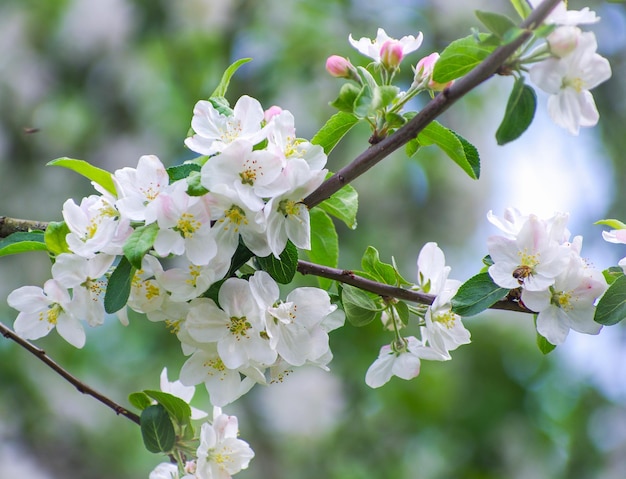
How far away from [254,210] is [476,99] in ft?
8.46

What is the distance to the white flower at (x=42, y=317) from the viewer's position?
Answer: 712mm

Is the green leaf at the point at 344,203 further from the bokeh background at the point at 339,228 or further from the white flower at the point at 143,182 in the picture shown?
the bokeh background at the point at 339,228

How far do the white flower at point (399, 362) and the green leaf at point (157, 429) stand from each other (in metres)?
0.20

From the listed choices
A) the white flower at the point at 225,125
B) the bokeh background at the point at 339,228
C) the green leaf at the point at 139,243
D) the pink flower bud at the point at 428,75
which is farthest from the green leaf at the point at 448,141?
the bokeh background at the point at 339,228

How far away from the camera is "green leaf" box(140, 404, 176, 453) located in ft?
2.41

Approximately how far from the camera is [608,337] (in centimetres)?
261

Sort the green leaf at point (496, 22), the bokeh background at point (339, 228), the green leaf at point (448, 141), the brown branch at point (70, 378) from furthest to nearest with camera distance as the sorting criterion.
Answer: the bokeh background at point (339, 228), the brown branch at point (70, 378), the green leaf at point (448, 141), the green leaf at point (496, 22)

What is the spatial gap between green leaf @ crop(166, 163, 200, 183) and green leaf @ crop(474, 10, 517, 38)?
0.28 meters

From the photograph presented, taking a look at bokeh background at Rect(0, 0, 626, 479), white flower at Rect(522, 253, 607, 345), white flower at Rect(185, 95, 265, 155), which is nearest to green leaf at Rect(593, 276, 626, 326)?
white flower at Rect(522, 253, 607, 345)

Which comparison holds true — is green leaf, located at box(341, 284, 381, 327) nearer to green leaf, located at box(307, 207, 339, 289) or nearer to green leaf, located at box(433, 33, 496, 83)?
green leaf, located at box(307, 207, 339, 289)

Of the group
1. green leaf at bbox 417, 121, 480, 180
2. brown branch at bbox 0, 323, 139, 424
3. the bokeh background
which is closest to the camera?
green leaf at bbox 417, 121, 480, 180

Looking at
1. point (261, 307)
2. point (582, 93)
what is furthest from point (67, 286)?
point (582, 93)

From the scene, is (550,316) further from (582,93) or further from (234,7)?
(234,7)

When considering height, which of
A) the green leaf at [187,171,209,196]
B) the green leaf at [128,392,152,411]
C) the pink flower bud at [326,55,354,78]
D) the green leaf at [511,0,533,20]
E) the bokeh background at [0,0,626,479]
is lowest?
the bokeh background at [0,0,626,479]
